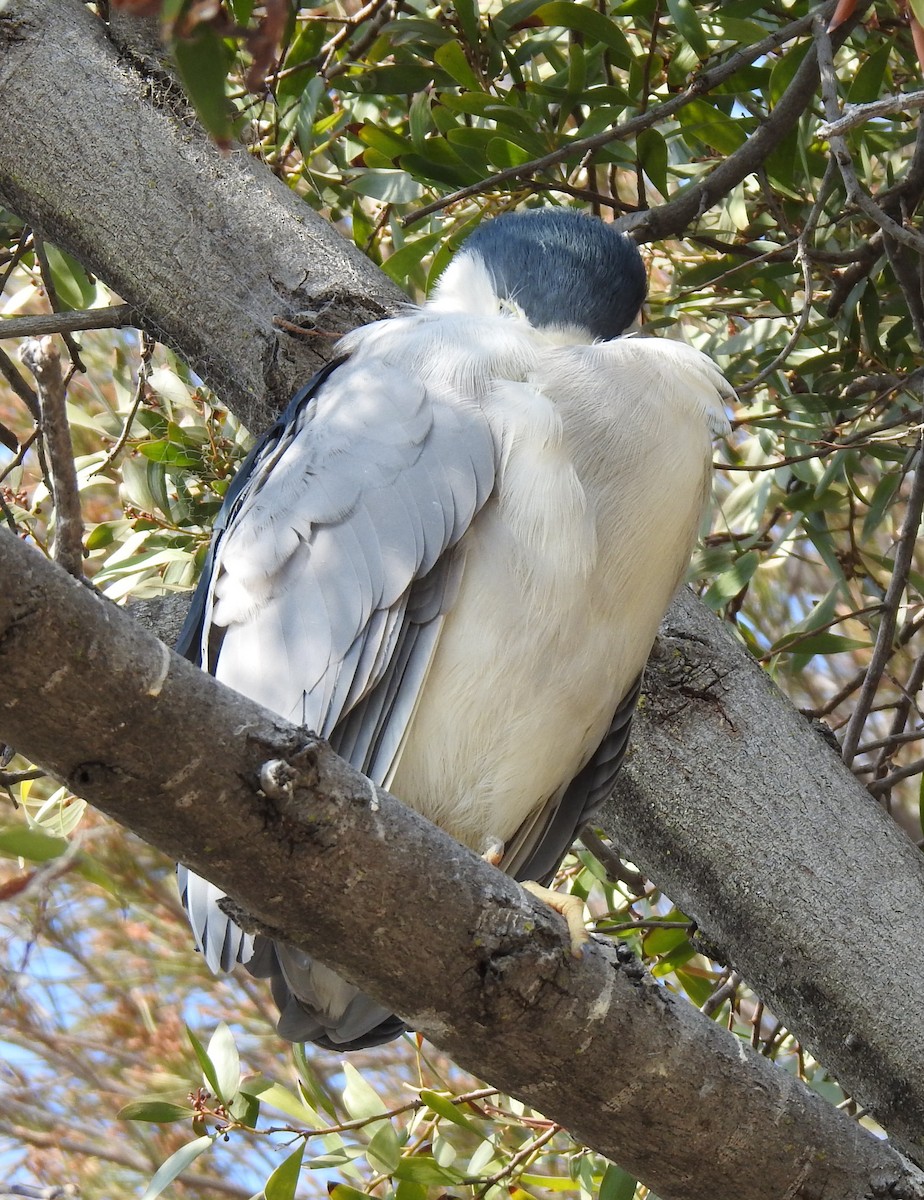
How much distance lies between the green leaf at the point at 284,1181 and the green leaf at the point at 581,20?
1923mm

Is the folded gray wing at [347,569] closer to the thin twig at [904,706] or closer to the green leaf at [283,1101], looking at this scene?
the green leaf at [283,1101]

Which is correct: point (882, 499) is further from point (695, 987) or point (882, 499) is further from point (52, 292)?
point (52, 292)

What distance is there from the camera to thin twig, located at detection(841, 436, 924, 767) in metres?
2.27

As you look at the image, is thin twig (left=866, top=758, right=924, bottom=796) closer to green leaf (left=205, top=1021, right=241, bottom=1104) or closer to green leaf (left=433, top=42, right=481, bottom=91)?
green leaf (left=205, top=1021, right=241, bottom=1104)

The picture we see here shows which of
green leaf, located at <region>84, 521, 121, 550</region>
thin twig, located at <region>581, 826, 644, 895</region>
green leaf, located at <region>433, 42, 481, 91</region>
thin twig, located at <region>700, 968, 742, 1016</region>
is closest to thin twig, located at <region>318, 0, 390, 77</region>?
green leaf, located at <region>433, 42, 481, 91</region>

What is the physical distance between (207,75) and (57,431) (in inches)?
10.3

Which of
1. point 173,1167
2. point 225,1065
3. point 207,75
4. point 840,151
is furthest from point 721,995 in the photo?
point 207,75

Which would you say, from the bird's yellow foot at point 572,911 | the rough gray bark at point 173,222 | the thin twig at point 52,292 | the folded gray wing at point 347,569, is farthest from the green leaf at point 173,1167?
the thin twig at point 52,292

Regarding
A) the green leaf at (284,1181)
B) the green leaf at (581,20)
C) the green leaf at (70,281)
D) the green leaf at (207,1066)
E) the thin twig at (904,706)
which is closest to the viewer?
the green leaf at (284,1181)

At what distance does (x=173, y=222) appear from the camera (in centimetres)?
234

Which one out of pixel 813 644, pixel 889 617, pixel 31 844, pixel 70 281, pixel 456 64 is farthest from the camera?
pixel 70 281

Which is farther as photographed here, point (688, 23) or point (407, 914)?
point (688, 23)

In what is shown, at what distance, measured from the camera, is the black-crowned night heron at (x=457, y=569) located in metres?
1.90

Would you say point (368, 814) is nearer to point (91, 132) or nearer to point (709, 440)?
point (709, 440)
